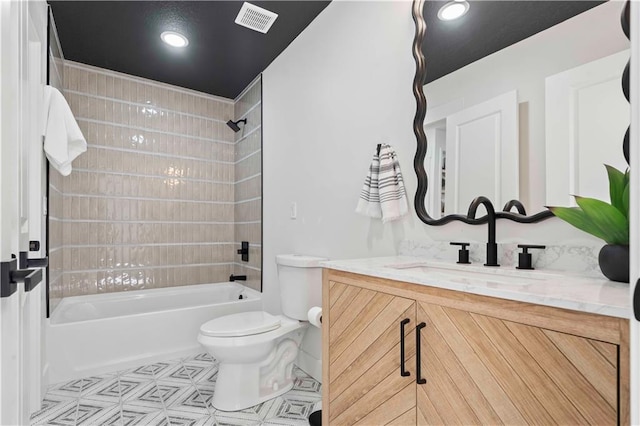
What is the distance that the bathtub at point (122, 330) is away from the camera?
2.30m

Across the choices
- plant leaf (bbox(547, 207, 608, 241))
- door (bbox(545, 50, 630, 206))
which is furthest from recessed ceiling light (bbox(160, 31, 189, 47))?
plant leaf (bbox(547, 207, 608, 241))

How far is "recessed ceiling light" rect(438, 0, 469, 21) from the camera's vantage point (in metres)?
1.50

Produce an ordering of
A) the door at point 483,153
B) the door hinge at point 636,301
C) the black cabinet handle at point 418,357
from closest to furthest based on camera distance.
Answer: the door hinge at point 636,301
the black cabinet handle at point 418,357
the door at point 483,153

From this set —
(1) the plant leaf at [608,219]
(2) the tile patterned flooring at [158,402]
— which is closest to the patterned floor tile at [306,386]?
(2) the tile patterned flooring at [158,402]

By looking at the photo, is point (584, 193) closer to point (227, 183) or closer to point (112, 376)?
point (112, 376)

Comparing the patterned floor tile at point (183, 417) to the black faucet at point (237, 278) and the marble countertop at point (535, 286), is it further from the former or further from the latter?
the black faucet at point (237, 278)

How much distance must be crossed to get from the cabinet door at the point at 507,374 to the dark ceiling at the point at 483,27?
1064mm

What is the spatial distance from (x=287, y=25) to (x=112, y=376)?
2634 millimetres

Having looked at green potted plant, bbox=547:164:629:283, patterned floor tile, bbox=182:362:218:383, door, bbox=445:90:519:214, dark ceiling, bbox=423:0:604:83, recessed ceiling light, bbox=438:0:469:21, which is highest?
recessed ceiling light, bbox=438:0:469:21

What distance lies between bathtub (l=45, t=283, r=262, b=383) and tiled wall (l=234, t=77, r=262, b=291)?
320 millimetres

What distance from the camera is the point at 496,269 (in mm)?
1216

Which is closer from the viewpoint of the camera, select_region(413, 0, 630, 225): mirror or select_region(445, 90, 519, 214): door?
select_region(413, 0, 630, 225): mirror

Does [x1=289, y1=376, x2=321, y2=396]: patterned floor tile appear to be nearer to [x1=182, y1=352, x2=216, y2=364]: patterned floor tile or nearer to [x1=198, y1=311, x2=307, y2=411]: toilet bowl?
[x1=198, y1=311, x2=307, y2=411]: toilet bowl

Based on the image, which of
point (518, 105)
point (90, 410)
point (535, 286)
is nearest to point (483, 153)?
point (518, 105)
